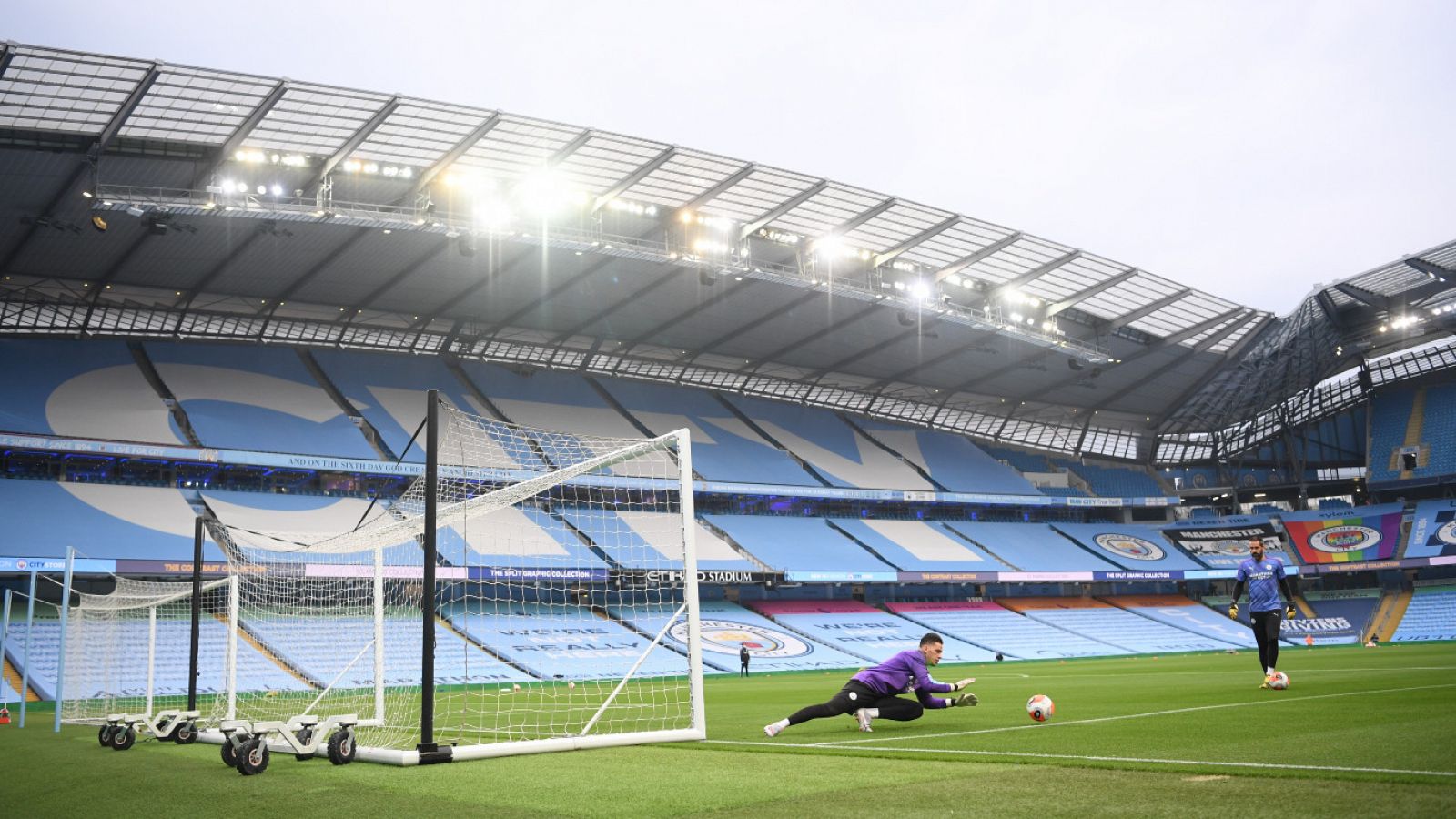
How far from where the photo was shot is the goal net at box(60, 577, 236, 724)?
906 inches

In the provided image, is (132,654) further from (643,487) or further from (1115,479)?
(1115,479)

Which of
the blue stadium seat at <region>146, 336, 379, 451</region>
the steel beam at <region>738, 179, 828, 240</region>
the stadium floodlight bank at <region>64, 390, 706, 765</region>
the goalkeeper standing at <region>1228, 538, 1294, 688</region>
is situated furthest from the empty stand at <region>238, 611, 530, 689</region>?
the steel beam at <region>738, 179, 828, 240</region>

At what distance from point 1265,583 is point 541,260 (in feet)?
104

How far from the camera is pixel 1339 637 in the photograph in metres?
54.1

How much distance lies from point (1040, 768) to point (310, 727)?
7457mm

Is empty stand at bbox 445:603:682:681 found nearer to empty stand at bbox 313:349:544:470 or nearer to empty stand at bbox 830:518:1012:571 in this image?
empty stand at bbox 313:349:544:470

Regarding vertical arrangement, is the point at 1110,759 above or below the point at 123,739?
above

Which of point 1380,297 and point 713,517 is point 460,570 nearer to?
point 713,517

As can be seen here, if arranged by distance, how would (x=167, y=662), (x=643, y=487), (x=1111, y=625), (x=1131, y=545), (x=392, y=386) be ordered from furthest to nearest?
1. (x=1131, y=545)
2. (x=1111, y=625)
3. (x=392, y=386)
4. (x=643, y=487)
5. (x=167, y=662)

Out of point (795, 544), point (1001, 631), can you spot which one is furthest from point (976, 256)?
point (1001, 631)

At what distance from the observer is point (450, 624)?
36.3 m

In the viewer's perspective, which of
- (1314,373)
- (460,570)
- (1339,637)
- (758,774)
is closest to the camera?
(758,774)

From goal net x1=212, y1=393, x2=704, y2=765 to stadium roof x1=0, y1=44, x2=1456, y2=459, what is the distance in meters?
9.17

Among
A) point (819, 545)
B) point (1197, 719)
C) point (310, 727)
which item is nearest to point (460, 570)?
point (819, 545)
